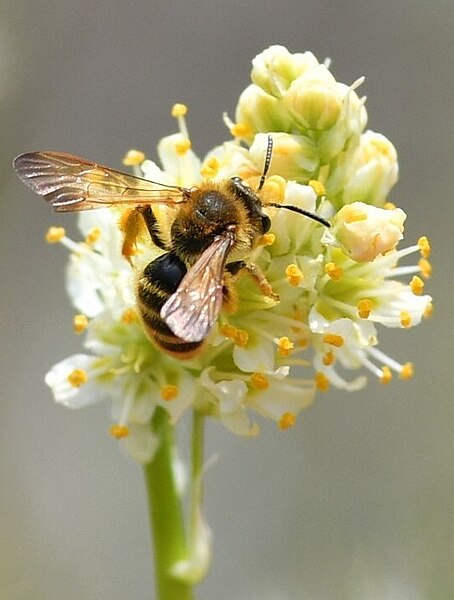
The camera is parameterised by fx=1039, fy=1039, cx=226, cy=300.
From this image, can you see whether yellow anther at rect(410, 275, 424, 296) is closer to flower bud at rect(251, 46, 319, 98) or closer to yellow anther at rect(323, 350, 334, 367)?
yellow anther at rect(323, 350, 334, 367)

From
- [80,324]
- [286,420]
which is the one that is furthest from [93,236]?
[286,420]

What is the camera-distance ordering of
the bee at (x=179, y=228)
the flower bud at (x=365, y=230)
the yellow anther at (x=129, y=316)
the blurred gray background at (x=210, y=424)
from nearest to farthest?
the bee at (x=179, y=228), the flower bud at (x=365, y=230), the yellow anther at (x=129, y=316), the blurred gray background at (x=210, y=424)

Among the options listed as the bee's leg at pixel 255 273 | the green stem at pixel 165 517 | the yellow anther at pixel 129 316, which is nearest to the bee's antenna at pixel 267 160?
the bee's leg at pixel 255 273

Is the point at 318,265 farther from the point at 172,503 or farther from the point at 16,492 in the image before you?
the point at 16,492

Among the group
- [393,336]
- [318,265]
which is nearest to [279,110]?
[318,265]

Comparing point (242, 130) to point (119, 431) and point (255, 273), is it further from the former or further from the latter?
point (119, 431)

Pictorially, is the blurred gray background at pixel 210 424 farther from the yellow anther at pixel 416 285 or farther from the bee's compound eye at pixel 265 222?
the bee's compound eye at pixel 265 222

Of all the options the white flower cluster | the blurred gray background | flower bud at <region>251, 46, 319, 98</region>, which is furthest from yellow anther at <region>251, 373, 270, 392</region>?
the blurred gray background
